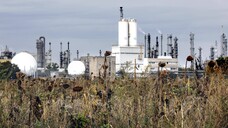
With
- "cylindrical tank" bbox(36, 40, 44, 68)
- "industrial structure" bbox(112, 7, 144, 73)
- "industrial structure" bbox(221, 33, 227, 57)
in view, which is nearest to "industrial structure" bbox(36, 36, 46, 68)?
"cylindrical tank" bbox(36, 40, 44, 68)

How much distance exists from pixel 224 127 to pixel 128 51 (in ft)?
252

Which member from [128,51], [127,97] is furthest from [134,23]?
[127,97]

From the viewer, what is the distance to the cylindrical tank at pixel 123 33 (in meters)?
84.6

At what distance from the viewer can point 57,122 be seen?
638 cm

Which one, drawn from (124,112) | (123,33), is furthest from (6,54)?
(124,112)

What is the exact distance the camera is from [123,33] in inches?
3393

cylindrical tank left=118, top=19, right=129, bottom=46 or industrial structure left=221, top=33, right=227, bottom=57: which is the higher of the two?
cylindrical tank left=118, top=19, right=129, bottom=46

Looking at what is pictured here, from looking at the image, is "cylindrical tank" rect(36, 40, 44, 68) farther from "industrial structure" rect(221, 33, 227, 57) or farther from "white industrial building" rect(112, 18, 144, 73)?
"industrial structure" rect(221, 33, 227, 57)

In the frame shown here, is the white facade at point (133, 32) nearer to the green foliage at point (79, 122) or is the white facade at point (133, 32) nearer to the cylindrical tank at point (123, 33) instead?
the cylindrical tank at point (123, 33)

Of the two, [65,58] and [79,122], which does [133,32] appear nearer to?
[65,58]

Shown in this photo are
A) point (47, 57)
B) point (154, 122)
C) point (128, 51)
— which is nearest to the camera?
point (154, 122)

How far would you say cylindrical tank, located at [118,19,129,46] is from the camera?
84562mm

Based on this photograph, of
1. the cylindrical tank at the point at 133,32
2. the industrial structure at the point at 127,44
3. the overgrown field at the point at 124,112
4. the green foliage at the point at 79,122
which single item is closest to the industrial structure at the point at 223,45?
the industrial structure at the point at 127,44

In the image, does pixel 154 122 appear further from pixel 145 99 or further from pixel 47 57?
pixel 47 57
